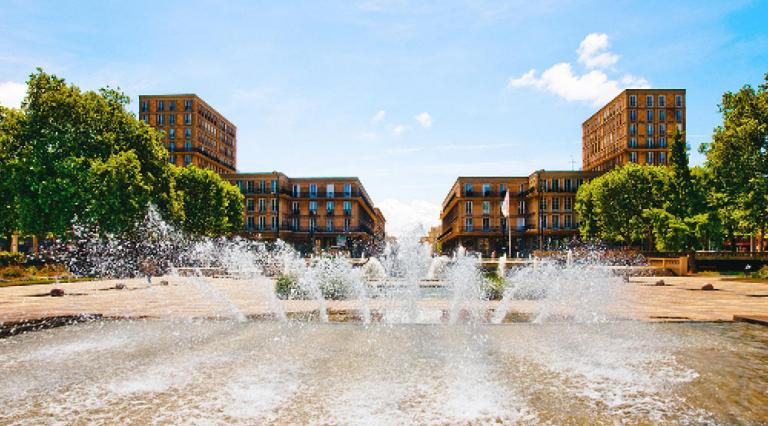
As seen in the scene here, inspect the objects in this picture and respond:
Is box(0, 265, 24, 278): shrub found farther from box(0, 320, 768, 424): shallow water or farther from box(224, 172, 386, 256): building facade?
box(224, 172, 386, 256): building facade

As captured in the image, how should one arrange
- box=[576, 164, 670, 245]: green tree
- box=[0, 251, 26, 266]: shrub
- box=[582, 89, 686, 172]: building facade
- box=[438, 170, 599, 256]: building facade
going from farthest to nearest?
1. box=[582, 89, 686, 172]: building facade
2. box=[438, 170, 599, 256]: building facade
3. box=[576, 164, 670, 245]: green tree
4. box=[0, 251, 26, 266]: shrub

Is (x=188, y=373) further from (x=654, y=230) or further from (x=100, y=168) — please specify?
(x=654, y=230)

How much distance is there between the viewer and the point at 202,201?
57938 millimetres

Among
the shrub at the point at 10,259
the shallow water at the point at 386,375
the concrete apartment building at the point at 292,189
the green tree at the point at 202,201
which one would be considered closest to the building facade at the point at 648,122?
the concrete apartment building at the point at 292,189

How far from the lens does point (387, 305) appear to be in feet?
58.4

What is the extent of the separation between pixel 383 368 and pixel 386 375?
48cm

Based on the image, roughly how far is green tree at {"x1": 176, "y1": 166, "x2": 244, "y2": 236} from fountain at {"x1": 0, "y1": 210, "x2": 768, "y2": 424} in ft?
136

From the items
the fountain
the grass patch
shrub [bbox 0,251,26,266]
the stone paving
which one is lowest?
the grass patch

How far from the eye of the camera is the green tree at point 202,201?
56562 millimetres

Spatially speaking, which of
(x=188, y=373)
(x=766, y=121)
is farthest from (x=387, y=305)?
(x=766, y=121)

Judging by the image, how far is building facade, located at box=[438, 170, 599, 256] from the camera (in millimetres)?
81562

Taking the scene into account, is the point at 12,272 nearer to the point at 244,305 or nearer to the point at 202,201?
the point at 244,305

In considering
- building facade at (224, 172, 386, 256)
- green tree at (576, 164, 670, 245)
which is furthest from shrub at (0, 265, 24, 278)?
building facade at (224, 172, 386, 256)

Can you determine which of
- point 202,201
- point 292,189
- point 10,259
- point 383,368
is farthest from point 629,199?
point 383,368
